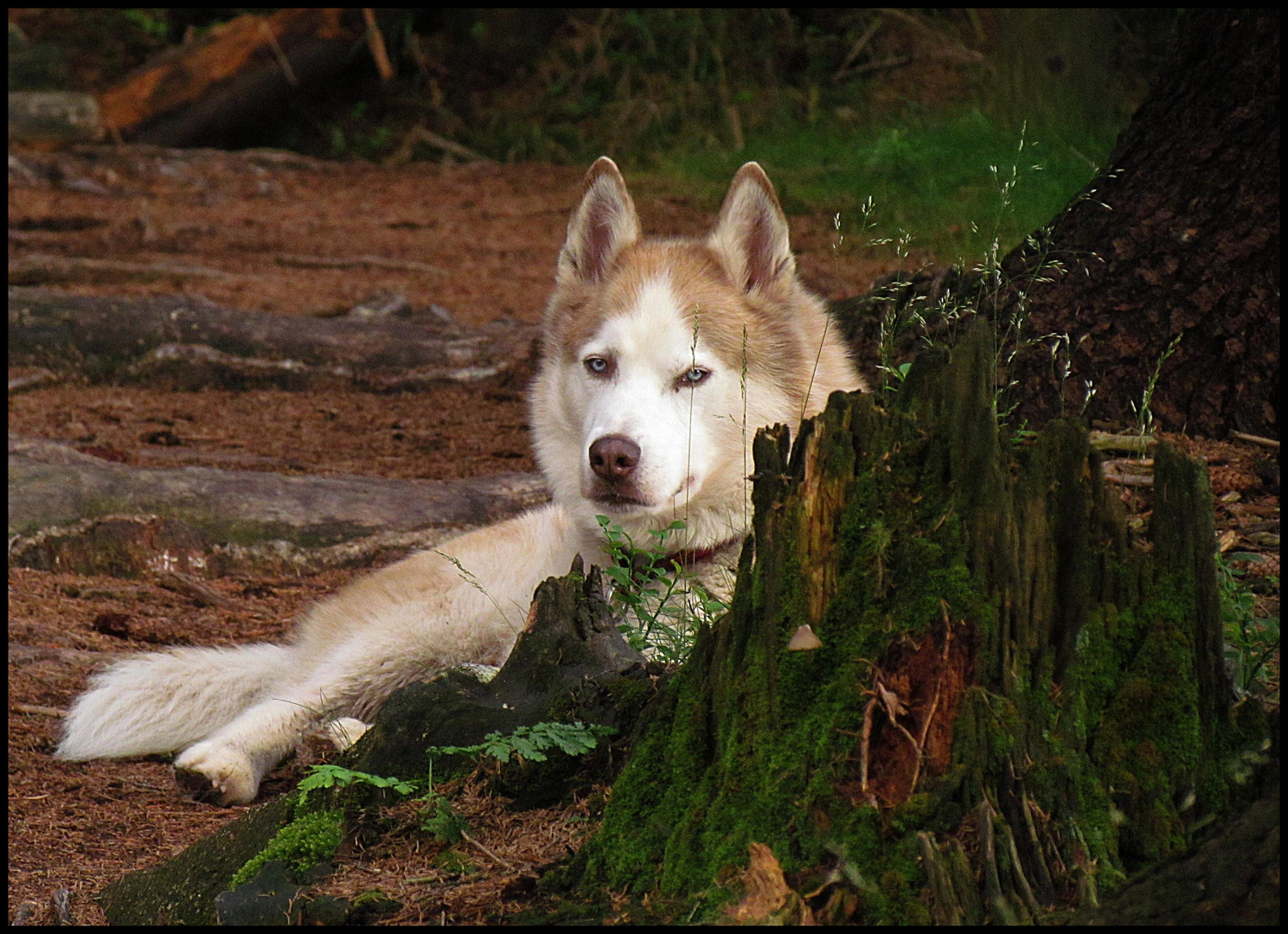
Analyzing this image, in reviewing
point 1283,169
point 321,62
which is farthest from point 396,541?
point 321,62

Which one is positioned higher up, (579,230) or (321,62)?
(321,62)

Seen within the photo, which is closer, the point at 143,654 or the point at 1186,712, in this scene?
the point at 1186,712

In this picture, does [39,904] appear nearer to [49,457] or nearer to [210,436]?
[49,457]

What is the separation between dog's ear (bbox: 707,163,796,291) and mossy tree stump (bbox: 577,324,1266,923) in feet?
6.93

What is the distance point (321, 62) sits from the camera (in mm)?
14883

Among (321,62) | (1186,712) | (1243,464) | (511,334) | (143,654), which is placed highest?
(321,62)

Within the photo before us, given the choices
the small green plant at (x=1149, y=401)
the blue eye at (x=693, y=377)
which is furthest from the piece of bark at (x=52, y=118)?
the small green plant at (x=1149, y=401)

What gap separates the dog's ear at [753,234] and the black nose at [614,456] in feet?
3.07

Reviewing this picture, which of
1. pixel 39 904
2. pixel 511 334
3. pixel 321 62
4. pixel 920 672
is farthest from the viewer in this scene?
pixel 321 62

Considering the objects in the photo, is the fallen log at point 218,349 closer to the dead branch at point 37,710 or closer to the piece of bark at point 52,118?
the dead branch at point 37,710

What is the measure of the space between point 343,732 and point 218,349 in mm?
5401

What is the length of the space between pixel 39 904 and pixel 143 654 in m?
1.54

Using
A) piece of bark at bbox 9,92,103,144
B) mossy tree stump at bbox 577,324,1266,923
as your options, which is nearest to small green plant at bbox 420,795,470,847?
mossy tree stump at bbox 577,324,1266,923

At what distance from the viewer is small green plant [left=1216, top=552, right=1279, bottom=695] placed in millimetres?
2229
